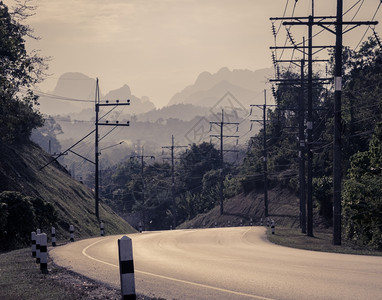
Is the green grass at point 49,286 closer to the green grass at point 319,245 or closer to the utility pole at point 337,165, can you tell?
the green grass at point 319,245

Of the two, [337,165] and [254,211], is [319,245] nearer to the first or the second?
[337,165]

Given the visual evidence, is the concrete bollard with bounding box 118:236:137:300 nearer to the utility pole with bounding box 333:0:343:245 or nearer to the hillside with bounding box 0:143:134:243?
the utility pole with bounding box 333:0:343:245

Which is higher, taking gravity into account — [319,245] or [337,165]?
[337,165]

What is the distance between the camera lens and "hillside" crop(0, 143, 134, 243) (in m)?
46.6

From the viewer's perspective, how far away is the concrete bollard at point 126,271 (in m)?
8.27

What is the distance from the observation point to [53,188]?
5491 cm

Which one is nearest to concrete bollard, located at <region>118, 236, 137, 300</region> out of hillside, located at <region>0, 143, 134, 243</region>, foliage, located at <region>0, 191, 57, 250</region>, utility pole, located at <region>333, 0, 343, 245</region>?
utility pole, located at <region>333, 0, 343, 245</region>

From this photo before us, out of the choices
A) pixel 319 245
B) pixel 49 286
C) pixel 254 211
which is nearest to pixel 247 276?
pixel 49 286

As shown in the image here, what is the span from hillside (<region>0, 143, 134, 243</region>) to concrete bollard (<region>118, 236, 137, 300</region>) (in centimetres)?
3444

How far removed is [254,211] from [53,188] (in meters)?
35.5

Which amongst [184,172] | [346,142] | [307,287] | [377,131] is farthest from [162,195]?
[307,287]

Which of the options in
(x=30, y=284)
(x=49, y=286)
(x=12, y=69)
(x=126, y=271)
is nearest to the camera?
(x=126, y=271)

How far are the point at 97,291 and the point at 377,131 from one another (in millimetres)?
31103

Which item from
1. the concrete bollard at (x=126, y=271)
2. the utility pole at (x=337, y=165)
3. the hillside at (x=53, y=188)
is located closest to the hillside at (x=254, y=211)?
the hillside at (x=53, y=188)
